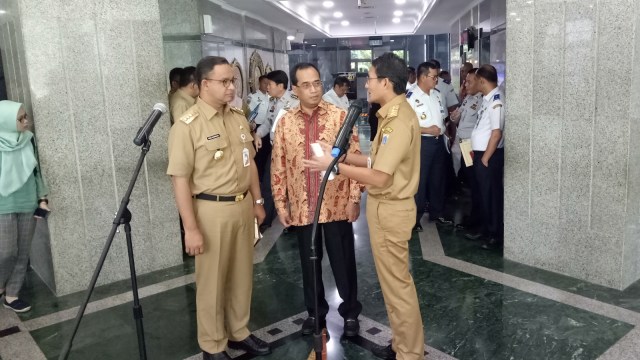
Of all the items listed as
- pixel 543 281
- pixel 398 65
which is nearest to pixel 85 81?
pixel 398 65

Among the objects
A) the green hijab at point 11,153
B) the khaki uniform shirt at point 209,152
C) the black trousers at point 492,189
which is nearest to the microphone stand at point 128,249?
the khaki uniform shirt at point 209,152

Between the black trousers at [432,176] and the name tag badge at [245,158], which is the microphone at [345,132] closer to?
the name tag badge at [245,158]

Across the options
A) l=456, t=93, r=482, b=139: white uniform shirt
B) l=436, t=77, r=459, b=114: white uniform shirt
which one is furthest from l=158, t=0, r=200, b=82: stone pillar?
l=456, t=93, r=482, b=139: white uniform shirt

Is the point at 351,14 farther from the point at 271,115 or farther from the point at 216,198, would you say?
the point at 216,198

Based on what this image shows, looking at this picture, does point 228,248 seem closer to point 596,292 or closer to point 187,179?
point 187,179

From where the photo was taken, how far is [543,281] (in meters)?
3.80

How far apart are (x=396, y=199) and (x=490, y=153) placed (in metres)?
2.18

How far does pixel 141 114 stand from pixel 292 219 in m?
1.83

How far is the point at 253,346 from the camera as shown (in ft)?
9.49

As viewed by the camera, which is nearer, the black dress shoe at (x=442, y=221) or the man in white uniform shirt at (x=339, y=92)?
the black dress shoe at (x=442, y=221)

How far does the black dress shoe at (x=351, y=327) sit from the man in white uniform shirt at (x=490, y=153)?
77.6 inches

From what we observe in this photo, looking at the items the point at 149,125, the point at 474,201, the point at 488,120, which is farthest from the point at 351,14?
the point at 149,125

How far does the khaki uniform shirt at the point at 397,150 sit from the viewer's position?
232cm

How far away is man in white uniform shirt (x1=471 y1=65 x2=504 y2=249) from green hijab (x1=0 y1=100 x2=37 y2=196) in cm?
349
